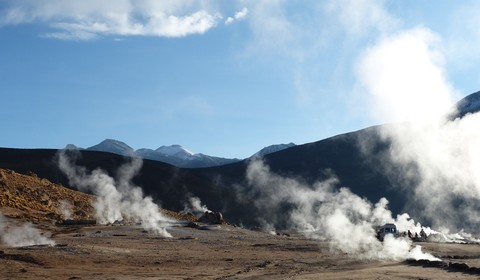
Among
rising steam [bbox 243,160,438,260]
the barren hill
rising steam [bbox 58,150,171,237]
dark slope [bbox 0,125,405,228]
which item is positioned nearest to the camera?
the barren hill

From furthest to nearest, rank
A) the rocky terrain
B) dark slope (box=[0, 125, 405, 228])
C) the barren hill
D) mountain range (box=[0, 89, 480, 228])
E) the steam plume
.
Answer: dark slope (box=[0, 125, 405, 228]), mountain range (box=[0, 89, 480, 228]), the steam plume, the barren hill, the rocky terrain

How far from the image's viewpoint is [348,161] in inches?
5389

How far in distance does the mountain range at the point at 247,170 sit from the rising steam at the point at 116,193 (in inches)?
68.9

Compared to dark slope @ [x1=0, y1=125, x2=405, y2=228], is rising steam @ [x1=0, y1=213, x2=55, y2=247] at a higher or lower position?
lower

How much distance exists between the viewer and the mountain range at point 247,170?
365ft

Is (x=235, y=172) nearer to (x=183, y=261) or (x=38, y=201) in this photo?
(x=38, y=201)

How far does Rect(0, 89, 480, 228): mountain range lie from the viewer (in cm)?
11131

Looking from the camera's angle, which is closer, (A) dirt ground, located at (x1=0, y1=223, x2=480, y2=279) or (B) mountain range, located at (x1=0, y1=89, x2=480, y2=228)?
(A) dirt ground, located at (x1=0, y1=223, x2=480, y2=279)

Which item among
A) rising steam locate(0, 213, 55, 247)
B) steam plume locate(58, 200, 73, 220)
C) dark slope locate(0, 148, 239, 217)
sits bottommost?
rising steam locate(0, 213, 55, 247)

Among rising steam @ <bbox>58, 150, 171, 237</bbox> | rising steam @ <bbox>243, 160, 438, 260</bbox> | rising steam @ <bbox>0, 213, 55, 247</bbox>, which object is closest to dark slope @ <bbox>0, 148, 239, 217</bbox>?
rising steam @ <bbox>58, 150, 171, 237</bbox>

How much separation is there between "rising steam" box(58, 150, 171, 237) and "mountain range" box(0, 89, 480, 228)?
175 centimetres

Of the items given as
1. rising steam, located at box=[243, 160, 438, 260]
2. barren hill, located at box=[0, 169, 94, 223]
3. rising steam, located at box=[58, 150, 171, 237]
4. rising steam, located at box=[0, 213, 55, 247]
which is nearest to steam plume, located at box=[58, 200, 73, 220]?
barren hill, located at box=[0, 169, 94, 223]

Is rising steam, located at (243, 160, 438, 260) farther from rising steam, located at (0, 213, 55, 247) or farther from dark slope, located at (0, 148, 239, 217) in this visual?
rising steam, located at (0, 213, 55, 247)

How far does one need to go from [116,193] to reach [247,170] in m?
55.6
